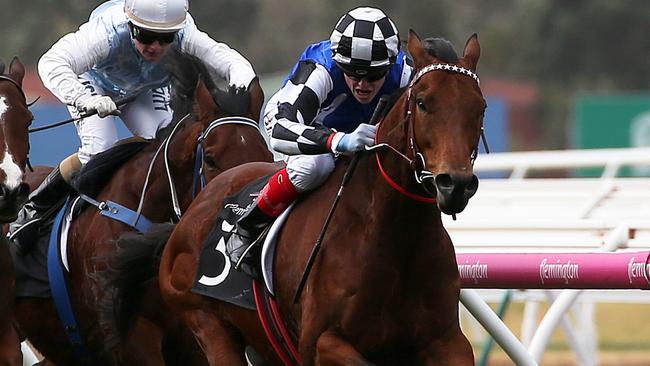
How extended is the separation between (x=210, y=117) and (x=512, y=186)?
2.97m

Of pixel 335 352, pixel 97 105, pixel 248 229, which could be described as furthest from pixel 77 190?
pixel 335 352

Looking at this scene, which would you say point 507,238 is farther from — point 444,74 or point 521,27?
point 521,27

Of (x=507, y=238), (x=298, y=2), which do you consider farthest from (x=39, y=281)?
(x=298, y=2)

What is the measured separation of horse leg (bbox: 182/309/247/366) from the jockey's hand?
3.86 ft

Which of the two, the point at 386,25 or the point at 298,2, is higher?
the point at 386,25

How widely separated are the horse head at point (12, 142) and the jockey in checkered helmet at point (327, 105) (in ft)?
2.63

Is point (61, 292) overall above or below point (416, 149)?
below

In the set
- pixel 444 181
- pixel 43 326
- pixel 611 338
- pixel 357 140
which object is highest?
pixel 444 181

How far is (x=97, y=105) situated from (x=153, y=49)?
425mm

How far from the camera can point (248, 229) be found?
521 centimetres

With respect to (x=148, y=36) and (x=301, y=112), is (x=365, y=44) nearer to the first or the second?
A: (x=301, y=112)

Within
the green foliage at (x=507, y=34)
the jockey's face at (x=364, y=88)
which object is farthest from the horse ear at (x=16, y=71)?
the green foliage at (x=507, y=34)

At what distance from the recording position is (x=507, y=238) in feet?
20.6

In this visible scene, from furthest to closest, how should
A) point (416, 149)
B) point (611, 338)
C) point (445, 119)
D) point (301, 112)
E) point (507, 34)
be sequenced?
1. point (507, 34)
2. point (611, 338)
3. point (301, 112)
4. point (416, 149)
5. point (445, 119)
